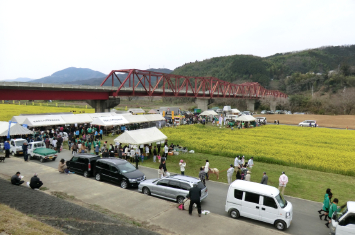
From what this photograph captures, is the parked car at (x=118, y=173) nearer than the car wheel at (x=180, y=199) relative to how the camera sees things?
No

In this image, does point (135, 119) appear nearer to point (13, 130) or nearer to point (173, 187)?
point (13, 130)

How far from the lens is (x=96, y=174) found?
48.8 feet

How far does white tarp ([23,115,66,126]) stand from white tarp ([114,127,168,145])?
573 inches

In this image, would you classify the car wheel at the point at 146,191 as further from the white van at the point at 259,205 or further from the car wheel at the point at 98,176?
the white van at the point at 259,205

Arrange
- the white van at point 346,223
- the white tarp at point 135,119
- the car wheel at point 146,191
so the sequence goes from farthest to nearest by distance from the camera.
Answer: the white tarp at point 135,119 → the car wheel at point 146,191 → the white van at point 346,223

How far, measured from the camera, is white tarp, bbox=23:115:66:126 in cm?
2860

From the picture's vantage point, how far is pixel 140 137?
20641mm

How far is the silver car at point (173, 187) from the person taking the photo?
11641mm

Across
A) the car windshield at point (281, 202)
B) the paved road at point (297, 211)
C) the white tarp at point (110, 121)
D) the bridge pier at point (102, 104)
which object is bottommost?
the paved road at point (297, 211)

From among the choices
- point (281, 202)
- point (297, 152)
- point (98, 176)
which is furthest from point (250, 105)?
point (281, 202)

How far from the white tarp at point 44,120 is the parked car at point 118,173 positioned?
18.7m

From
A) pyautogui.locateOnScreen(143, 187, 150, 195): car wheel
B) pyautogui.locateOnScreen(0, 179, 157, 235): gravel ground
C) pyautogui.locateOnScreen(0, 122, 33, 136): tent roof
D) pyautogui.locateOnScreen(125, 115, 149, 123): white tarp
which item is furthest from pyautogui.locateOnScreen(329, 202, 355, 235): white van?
pyautogui.locateOnScreen(125, 115, 149, 123): white tarp

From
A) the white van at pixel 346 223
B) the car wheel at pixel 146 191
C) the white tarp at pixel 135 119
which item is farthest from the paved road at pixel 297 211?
the white tarp at pixel 135 119

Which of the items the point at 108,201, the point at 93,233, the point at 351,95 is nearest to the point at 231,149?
the point at 108,201
